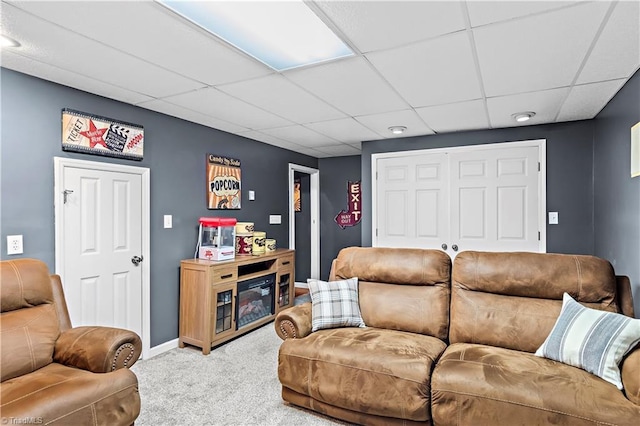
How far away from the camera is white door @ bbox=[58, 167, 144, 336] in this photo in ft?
8.88

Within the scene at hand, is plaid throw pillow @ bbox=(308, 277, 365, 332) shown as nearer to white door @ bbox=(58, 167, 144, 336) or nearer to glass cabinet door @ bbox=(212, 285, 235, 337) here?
glass cabinet door @ bbox=(212, 285, 235, 337)

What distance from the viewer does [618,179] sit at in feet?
9.00

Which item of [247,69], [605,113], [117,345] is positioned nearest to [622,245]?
[605,113]

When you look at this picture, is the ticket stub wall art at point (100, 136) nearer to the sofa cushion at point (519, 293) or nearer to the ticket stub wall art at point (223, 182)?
the ticket stub wall art at point (223, 182)

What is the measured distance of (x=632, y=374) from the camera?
1.66m

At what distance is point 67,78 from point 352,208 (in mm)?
4345

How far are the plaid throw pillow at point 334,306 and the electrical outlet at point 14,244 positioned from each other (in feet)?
6.72

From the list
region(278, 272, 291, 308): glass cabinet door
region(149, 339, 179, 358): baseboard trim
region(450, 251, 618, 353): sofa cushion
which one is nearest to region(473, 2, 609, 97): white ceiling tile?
region(450, 251, 618, 353): sofa cushion

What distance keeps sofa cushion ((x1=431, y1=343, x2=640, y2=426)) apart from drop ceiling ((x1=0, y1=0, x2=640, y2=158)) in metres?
1.81

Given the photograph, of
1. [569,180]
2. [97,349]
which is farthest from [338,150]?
[97,349]

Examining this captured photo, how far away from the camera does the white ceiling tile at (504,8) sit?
63.1 inches

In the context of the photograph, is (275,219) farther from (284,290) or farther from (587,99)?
(587,99)

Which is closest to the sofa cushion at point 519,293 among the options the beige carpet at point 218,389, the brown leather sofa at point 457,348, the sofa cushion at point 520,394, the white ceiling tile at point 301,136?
the brown leather sofa at point 457,348

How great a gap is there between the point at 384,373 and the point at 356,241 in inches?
158
